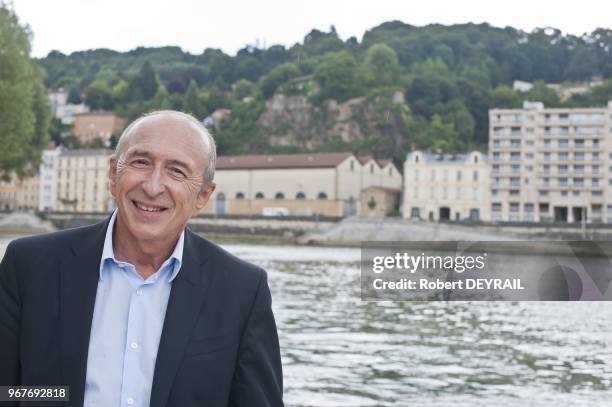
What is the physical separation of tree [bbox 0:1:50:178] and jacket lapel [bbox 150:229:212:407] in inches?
1093

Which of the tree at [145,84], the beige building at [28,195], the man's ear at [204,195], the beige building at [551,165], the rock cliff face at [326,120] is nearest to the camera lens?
the man's ear at [204,195]

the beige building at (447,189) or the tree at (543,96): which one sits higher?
the tree at (543,96)

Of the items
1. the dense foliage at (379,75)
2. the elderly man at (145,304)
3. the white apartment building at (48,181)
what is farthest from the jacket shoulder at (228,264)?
the white apartment building at (48,181)

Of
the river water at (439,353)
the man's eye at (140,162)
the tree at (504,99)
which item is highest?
the tree at (504,99)

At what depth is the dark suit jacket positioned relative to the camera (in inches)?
82.7

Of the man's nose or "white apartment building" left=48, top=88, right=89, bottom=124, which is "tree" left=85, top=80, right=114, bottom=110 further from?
the man's nose

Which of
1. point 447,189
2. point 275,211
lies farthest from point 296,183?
point 447,189

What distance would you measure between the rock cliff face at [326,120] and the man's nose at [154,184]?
98539 millimetres

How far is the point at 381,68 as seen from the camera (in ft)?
389

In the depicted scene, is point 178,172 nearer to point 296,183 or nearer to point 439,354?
point 439,354

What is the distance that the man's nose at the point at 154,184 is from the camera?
7.11ft

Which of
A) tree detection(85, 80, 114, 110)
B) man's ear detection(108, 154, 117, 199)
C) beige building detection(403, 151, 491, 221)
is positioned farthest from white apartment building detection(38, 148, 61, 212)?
man's ear detection(108, 154, 117, 199)

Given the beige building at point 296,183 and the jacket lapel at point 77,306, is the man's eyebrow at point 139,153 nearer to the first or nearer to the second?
the jacket lapel at point 77,306

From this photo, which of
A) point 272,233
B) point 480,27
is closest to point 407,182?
point 272,233
